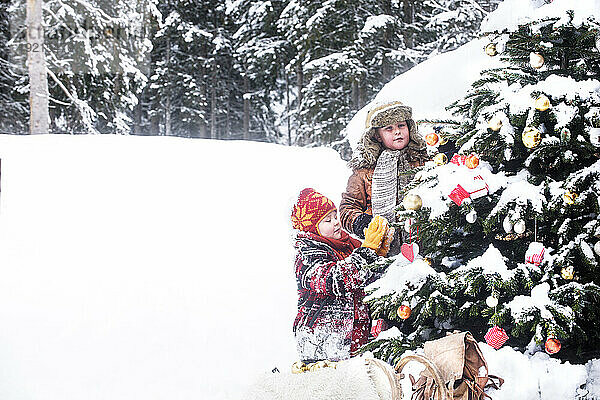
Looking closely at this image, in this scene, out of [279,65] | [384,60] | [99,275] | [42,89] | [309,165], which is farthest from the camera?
[279,65]

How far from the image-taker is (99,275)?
18.0ft

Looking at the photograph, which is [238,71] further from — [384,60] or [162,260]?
[162,260]

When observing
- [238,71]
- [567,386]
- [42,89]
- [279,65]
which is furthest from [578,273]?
[238,71]

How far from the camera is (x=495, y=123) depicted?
2207mm

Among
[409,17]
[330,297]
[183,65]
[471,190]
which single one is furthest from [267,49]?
[471,190]

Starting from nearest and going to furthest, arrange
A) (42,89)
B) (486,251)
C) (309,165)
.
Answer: (486,251), (309,165), (42,89)

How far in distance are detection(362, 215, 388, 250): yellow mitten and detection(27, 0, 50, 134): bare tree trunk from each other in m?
8.91

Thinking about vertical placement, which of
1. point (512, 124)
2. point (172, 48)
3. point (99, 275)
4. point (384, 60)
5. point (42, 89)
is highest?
point (172, 48)

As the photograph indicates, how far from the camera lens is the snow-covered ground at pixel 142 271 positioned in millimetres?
4594

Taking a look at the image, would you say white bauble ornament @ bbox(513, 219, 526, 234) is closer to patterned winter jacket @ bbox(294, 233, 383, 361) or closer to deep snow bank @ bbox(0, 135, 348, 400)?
patterned winter jacket @ bbox(294, 233, 383, 361)

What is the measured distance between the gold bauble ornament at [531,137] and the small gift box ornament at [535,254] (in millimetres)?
366

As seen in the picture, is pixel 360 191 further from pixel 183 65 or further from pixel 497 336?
pixel 183 65

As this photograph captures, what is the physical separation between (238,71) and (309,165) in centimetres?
1321

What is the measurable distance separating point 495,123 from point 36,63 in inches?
379
